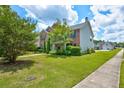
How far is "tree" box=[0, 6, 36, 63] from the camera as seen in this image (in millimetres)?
10062

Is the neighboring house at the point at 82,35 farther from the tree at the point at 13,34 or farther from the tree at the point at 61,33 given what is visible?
the tree at the point at 13,34

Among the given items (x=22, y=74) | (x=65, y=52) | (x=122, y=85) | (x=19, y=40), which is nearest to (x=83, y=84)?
(x=122, y=85)

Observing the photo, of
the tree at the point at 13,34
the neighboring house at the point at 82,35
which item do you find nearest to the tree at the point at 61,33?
the neighboring house at the point at 82,35

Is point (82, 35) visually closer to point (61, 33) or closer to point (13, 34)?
point (61, 33)

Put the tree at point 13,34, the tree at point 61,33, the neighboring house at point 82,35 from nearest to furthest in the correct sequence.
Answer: the tree at point 13,34 → the tree at point 61,33 → the neighboring house at point 82,35

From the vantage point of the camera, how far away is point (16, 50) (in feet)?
35.0

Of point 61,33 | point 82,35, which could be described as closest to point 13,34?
point 61,33

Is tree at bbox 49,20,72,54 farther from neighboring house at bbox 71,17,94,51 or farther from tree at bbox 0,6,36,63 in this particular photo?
tree at bbox 0,6,36,63

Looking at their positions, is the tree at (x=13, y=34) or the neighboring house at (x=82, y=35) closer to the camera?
the tree at (x=13, y=34)

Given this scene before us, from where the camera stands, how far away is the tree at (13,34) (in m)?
10.1

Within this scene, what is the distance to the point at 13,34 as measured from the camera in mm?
10258

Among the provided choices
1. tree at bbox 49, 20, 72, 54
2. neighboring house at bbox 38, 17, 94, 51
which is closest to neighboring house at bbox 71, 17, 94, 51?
neighboring house at bbox 38, 17, 94, 51
